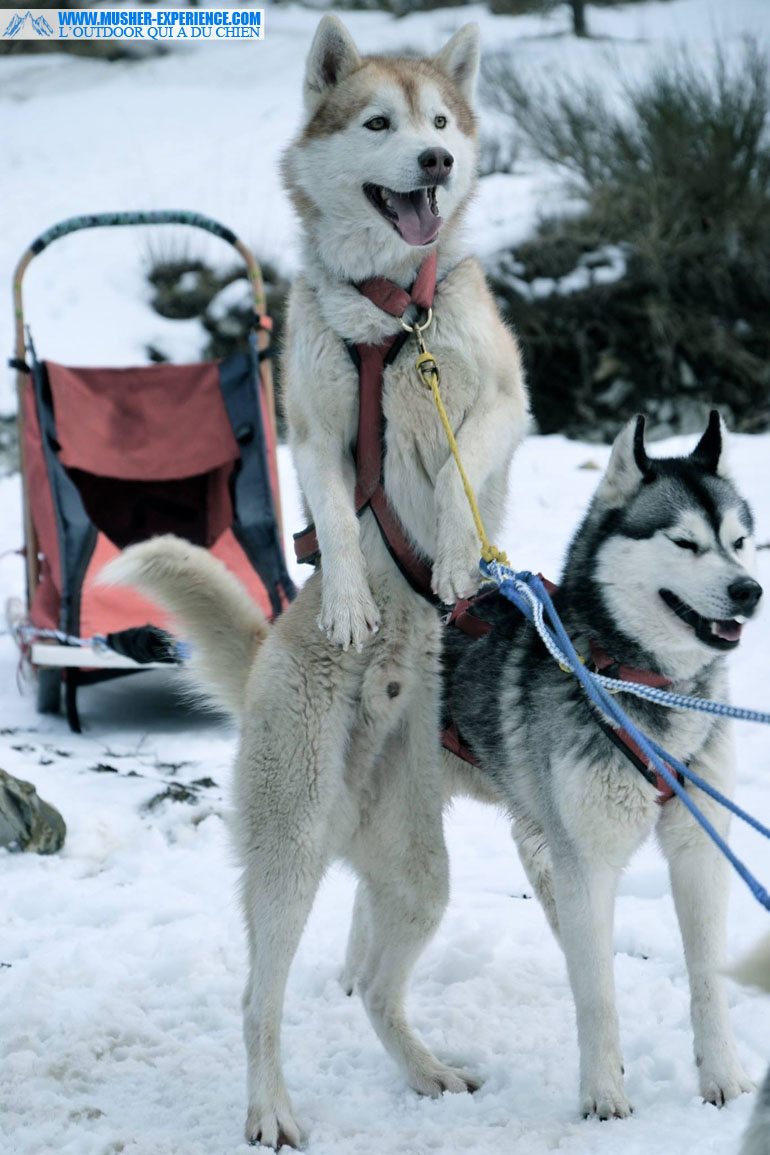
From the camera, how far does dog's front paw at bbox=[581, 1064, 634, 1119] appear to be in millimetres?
2092

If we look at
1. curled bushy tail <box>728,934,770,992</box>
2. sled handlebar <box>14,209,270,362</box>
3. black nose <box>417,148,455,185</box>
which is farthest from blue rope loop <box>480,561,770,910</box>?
sled handlebar <box>14,209,270,362</box>

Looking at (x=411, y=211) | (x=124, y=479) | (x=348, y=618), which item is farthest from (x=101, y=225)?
(x=348, y=618)

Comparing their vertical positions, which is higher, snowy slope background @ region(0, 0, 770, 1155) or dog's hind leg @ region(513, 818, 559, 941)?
dog's hind leg @ region(513, 818, 559, 941)

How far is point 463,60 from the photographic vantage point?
270 centimetres

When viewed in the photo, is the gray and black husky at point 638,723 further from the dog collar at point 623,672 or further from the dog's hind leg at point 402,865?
the dog's hind leg at point 402,865

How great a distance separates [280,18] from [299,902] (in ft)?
55.2

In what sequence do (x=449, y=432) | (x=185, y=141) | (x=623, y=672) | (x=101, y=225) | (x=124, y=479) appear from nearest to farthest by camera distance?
1. (x=623, y=672)
2. (x=449, y=432)
3. (x=101, y=225)
4. (x=124, y=479)
5. (x=185, y=141)

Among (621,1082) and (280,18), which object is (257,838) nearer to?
(621,1082)

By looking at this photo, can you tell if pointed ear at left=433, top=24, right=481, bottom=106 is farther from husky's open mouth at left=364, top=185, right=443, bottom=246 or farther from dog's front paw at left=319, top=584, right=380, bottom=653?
dog's front paw at left=319, top=584, right=380, bottom=653

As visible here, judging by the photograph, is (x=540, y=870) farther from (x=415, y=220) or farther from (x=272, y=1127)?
(x=415, y=220)

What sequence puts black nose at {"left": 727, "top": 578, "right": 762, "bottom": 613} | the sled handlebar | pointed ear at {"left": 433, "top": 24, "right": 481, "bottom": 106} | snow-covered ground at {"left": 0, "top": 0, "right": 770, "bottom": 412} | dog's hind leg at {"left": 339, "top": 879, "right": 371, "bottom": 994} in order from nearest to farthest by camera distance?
1. black nose at {"left": 727, "top": 578, "right": 762, "bottom": 613}
2. pointed ear at {"left": 433, "top": 24, "right": 481, "bottom": 106}
3. dog's hind leg at {"left": 339, "top": 879, "right": 371, "bottom": 994}
4. the sled handlebar
5. snow-covered ground at {"left": 0, "top": 0, "right": 770, "bottom": 412}

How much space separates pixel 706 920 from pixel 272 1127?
886mm

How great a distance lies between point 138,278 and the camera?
10.7 m

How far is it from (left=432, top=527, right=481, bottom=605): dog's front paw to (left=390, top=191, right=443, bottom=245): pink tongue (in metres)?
0.62
